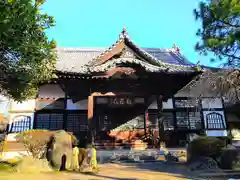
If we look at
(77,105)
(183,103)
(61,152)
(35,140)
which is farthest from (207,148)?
(77,105)

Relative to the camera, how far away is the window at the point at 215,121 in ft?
52.4

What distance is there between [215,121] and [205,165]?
29.3ft

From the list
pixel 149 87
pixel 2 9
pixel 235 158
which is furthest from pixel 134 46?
pixel 2 9

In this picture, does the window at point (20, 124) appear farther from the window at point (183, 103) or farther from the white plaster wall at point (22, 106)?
the window at point (183, 103)

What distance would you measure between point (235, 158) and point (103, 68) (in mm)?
8325

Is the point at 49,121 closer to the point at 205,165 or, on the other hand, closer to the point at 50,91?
the point at 50,91

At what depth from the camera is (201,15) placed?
813 cm

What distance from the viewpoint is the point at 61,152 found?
8.53m

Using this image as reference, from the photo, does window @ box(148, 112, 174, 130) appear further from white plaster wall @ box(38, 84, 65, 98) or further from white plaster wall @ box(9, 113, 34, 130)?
white plaster wall @ box(9, 113, 34, 130)

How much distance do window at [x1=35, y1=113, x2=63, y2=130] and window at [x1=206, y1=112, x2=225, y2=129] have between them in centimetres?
1114

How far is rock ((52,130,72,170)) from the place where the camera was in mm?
8408

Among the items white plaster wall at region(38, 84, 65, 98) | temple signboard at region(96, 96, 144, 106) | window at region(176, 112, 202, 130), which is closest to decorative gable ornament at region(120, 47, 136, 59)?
temple signboard at region(96, 96, 144, 106)

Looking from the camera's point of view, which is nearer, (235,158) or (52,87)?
(235,158)

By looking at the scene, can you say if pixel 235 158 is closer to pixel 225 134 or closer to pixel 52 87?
pixel 225 134
